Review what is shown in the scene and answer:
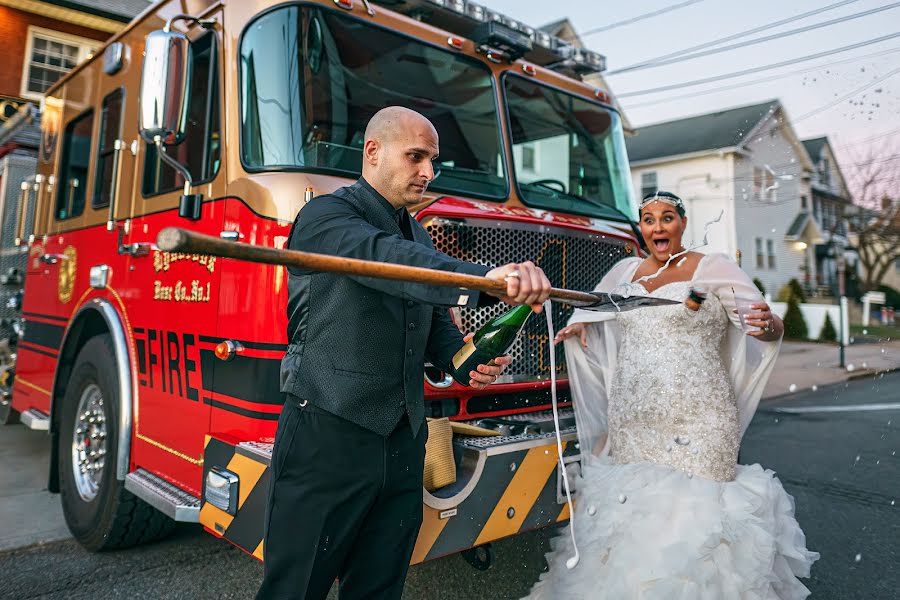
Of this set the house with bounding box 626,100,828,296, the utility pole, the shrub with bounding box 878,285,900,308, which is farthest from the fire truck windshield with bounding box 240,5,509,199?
the shrub with bounding box 878,285,900,308

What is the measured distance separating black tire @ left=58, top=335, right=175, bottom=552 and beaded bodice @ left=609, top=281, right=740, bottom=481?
8.29 ft

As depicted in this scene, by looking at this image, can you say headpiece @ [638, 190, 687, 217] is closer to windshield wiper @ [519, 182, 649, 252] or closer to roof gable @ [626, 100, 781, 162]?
roof gable @ [626, 100, 781, 162]

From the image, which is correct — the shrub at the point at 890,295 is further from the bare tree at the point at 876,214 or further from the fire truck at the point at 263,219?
the fire truck at the point at 263,219

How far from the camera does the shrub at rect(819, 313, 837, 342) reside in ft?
9.84

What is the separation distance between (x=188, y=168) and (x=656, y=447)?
249 centimetres

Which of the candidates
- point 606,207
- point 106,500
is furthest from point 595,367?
point 106,500

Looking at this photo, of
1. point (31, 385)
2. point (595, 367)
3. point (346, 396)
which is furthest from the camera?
point (31, 385)

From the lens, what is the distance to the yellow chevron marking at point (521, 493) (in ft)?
8.32

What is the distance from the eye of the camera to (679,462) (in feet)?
8.50

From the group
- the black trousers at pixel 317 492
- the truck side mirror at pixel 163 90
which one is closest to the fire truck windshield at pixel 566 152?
the truck side mirror at pixel 163 90

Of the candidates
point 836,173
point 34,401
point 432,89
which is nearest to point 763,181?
point 836,173

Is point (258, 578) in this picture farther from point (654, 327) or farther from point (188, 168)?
point (654, 327)

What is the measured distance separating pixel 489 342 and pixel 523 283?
52cm

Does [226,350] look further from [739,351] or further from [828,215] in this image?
[828,215]
